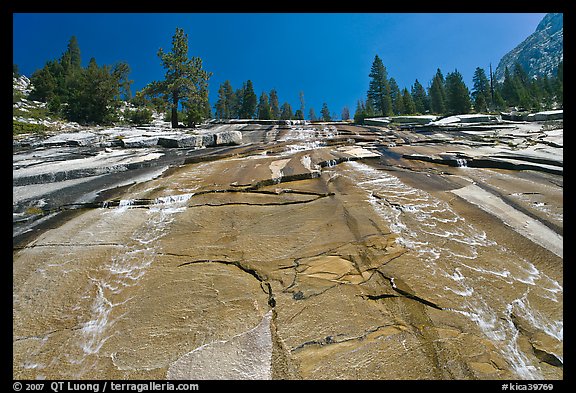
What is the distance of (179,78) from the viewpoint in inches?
1053

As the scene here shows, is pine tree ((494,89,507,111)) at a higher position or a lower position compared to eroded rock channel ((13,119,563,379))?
higher

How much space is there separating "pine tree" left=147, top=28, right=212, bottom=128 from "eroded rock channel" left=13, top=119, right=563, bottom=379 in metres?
20.4

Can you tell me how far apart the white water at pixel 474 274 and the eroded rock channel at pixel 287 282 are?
28mm

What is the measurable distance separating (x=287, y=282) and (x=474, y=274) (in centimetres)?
361

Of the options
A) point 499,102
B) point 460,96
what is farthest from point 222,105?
point 499,102

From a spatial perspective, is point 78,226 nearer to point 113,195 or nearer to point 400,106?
point 113,195

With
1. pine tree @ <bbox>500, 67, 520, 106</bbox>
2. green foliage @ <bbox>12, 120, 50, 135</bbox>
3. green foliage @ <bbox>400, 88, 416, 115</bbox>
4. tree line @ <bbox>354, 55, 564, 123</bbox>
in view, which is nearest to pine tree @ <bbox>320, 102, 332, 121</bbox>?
tree line @ <bbox>354, 55, 564, 123</bbox>

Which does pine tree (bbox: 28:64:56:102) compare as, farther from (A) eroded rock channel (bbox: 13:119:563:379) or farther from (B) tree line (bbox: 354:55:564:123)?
(B) tree line (bbox: 354:55:564:123)

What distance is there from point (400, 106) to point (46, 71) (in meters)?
70.4

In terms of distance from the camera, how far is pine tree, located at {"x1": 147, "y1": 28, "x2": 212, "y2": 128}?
2658 centimetres

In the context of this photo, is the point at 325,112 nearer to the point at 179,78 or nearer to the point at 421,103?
the point at 421,103

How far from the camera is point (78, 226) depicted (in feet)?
22.1

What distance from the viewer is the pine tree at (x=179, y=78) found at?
87.2ft
